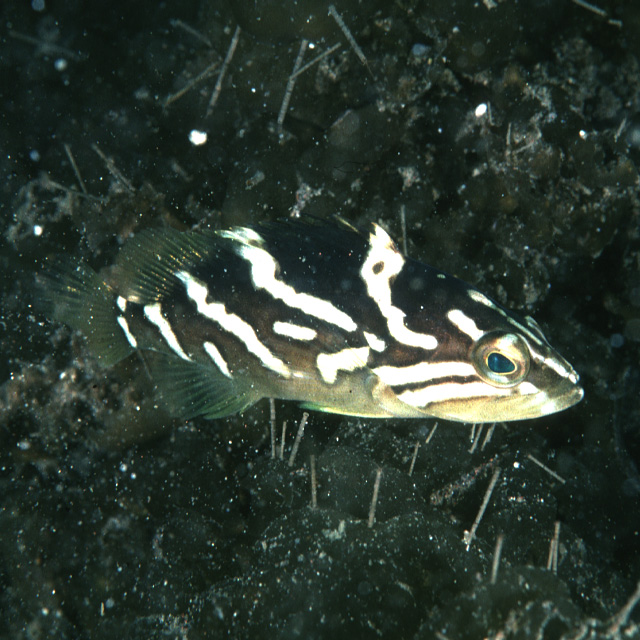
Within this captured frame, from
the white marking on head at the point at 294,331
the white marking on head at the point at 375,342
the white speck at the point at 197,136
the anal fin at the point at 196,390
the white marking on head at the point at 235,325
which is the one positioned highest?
the white speck at the point at 197,136

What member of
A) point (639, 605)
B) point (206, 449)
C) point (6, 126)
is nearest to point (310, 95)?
point (6, 126)

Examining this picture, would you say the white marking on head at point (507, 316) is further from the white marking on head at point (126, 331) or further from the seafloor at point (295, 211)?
the white marking on head at point (126, 331)

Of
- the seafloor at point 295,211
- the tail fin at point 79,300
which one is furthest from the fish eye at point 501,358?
the tail fin at point 79,300

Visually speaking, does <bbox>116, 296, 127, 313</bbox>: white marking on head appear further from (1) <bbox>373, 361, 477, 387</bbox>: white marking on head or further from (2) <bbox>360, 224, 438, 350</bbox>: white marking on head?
(1) <bbox>373, 361, 477, 387</bbox>: white marking on head

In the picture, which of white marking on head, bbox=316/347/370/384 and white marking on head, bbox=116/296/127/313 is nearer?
white marking on head, bbox=316/347/370/384

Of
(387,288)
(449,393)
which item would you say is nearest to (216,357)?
(387,288)

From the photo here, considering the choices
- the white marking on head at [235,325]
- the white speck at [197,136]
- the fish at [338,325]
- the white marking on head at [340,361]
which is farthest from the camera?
the white speck at [197,136]

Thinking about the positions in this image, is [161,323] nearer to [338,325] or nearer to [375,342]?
[338,325]

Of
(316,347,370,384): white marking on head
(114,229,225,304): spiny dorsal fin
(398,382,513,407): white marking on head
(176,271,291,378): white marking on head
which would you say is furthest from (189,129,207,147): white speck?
(398,382,513,407): white marking on head

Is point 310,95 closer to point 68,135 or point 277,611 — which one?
point 68,135
